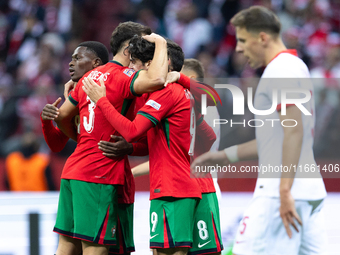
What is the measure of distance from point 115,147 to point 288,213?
1353mm

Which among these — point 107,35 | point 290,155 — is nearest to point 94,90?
point 290,155

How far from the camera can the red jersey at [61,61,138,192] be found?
11.7ft

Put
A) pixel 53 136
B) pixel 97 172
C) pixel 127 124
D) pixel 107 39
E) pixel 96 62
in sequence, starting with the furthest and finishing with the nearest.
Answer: pixel 107 39 < pixel 53 136 < pixel 96 62 < pixel 97 172 < pixel 127 124

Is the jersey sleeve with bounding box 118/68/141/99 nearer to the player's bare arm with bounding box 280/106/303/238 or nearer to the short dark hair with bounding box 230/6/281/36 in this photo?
the short dark hair with bounding box 230/6/281/36

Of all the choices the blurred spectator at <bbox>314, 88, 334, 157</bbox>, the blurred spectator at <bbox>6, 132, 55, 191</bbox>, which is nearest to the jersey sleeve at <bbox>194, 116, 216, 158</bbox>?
the blurred spectator at <bbox>314, 88, 334, 157</bbox>

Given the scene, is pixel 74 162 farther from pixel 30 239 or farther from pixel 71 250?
pixel 30 239

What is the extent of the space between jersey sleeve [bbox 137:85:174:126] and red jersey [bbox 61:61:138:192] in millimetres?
200

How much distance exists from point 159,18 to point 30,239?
6475mm

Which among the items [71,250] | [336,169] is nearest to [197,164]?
[71,250]

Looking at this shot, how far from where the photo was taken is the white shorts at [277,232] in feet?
9.87

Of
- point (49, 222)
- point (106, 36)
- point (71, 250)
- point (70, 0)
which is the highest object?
point (70, 0)

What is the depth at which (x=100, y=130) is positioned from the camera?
3.60m

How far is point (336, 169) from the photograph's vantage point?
6.57 m

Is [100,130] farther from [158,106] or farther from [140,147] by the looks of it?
[158,106]
